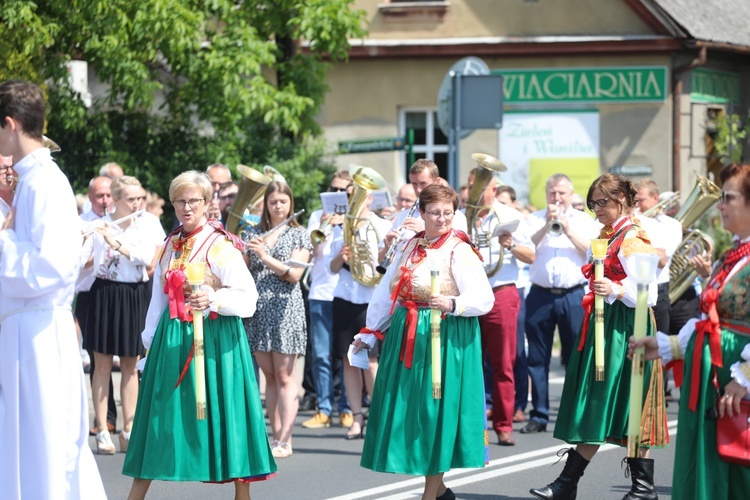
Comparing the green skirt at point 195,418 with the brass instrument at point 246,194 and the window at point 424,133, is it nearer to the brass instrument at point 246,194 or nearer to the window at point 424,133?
the brass instrument at point 246,194

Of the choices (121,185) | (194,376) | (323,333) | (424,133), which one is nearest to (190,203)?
(194,376)

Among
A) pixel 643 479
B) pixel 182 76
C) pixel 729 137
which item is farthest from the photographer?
pixel 729 137

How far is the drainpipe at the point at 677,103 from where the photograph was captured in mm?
22266

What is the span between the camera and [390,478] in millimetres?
9227

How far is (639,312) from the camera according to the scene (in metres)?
6.31

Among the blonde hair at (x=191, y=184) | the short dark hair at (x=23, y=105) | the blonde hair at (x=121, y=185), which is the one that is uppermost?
the short dark hair at (x=23, y=105)

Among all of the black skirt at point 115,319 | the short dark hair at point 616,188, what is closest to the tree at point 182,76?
the black skirt at point 115,319

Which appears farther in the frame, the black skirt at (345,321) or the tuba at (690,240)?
the black skirt at (345,321)

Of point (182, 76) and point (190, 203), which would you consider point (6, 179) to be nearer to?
point (190, 203)

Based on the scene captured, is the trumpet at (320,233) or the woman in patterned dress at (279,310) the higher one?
the trumpet at (320,233)

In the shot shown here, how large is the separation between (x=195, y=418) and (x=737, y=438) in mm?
2950

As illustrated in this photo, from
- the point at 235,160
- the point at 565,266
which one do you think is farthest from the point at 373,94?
the point at 565,266

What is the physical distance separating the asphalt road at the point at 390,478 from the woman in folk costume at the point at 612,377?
19.7 inches

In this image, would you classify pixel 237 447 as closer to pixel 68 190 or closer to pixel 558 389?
pixel 68 190
